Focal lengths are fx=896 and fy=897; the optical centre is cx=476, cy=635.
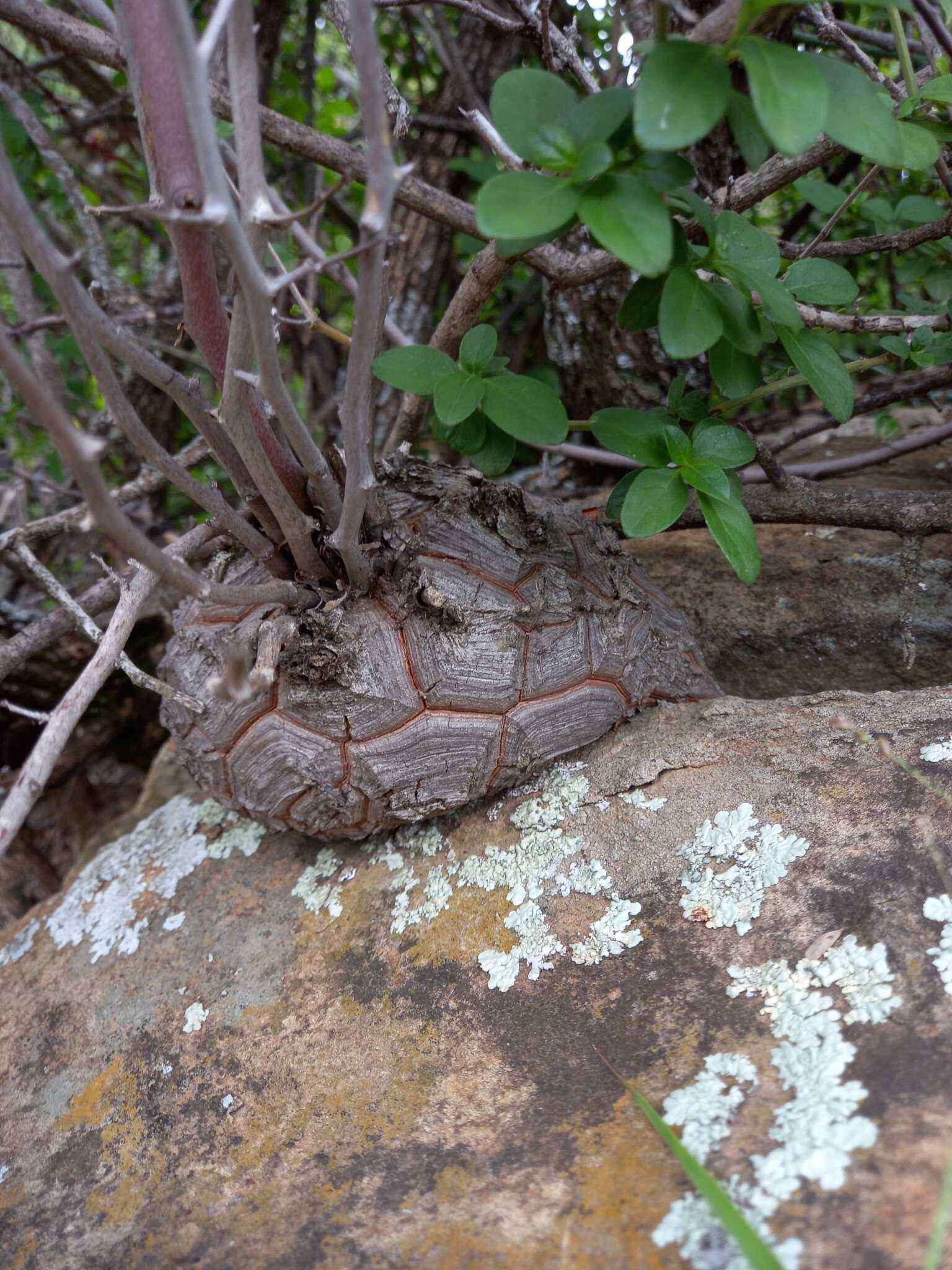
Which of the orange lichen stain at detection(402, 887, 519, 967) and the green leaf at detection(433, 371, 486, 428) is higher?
the green leaf at detection(433, 371, 486, 428)

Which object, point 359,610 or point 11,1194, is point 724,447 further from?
point 11,1194

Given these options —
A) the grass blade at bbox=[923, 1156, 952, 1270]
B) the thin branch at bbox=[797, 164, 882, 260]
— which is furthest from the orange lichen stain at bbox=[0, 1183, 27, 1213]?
the thin branch at bbox=[797, 164, 882, 260]

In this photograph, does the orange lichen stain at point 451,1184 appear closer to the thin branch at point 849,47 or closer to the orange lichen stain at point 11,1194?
the orange lichen stain at point 11,1194

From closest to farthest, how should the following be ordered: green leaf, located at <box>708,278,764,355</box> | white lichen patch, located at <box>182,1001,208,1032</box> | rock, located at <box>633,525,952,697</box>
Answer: green leaf, located at <box>708,278,764,355</box> → white lichen patch, located at <box>182,1001,208,1032</box> → rock, located at <box>633,525,952,697</box>

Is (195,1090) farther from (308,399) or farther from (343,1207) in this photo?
(308,399)

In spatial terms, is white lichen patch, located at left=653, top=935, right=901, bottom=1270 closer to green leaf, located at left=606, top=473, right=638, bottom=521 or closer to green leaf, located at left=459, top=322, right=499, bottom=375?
green leaf, located at left=606, top=473, right=638, bottom=521

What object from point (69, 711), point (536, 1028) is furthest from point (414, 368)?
point (536, 1028)
